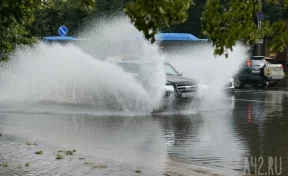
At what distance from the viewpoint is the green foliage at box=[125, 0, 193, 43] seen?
493 cm

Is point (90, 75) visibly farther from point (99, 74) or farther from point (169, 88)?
point (169, 88)

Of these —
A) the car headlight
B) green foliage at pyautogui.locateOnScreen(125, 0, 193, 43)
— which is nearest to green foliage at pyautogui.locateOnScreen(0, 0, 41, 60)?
green foliage at pyautogui.locateOnScreen(125, 0, 193, 43)

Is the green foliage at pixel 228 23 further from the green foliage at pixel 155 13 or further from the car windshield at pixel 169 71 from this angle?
the car windshield at pixel 169 71

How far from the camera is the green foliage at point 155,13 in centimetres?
493

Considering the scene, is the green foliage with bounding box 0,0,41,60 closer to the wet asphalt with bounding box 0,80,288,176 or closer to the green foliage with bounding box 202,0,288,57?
the wet asphalt with bounding box 0,80,288,176

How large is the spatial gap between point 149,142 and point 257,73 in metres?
18.0

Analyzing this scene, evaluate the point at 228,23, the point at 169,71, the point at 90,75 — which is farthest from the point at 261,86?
the point at 228,23

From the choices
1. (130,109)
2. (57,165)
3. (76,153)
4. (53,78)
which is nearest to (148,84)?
(130,109)

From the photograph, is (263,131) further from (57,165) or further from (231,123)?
(57,165)

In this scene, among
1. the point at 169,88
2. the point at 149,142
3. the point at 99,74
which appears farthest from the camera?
the point at 99,74

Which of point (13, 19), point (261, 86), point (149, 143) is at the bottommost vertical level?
point (149, 143)

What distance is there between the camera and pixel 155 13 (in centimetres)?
495

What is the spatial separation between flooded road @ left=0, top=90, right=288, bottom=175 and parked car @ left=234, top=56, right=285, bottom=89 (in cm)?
1098

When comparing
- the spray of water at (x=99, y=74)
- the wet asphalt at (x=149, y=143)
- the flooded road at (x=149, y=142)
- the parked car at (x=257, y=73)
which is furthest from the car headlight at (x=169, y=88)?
the parked car at (x=257, y=73)
